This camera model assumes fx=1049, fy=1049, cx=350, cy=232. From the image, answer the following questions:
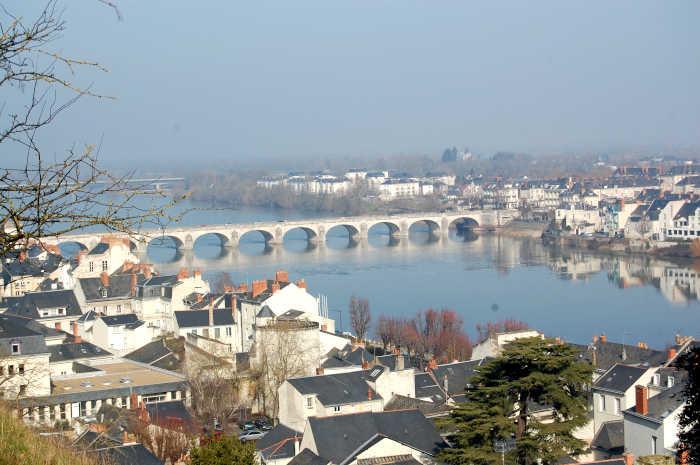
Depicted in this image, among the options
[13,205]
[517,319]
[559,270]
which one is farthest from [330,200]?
[13,205]

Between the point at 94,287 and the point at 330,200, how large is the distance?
31220 millimetres

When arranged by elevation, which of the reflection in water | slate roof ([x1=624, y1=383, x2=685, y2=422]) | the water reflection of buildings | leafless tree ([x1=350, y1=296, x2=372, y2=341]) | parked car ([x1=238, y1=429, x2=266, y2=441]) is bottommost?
the water reflection of buildings

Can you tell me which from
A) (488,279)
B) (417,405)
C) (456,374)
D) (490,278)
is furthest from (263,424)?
(490,278)

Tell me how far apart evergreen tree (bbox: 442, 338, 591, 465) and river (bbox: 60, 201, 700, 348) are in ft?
23.5

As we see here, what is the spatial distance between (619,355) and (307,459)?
4.08 m

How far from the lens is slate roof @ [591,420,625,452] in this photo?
6873 mm

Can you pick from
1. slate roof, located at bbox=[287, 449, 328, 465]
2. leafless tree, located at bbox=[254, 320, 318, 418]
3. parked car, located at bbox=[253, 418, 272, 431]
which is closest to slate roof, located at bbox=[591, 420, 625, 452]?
slate roof, located at bbox=[287, 449, 328, 465]

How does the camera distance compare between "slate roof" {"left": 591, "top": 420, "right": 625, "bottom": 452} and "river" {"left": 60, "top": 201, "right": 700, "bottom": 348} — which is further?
"river" {"left": 60, "top": 201, "right": 700, "bottom": 348}

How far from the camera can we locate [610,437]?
276 inches

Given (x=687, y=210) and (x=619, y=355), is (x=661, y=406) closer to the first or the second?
Answer: (x=619, y=355)

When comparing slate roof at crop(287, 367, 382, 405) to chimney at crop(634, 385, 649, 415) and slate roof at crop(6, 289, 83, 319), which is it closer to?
chimney at crop(634, 385, 649, 415)

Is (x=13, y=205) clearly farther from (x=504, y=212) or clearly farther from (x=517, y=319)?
(x=504, y=212)

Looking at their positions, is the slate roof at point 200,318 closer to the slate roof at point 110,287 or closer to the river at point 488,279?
the slate roof at point 110,287

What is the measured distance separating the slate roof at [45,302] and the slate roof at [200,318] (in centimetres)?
158
